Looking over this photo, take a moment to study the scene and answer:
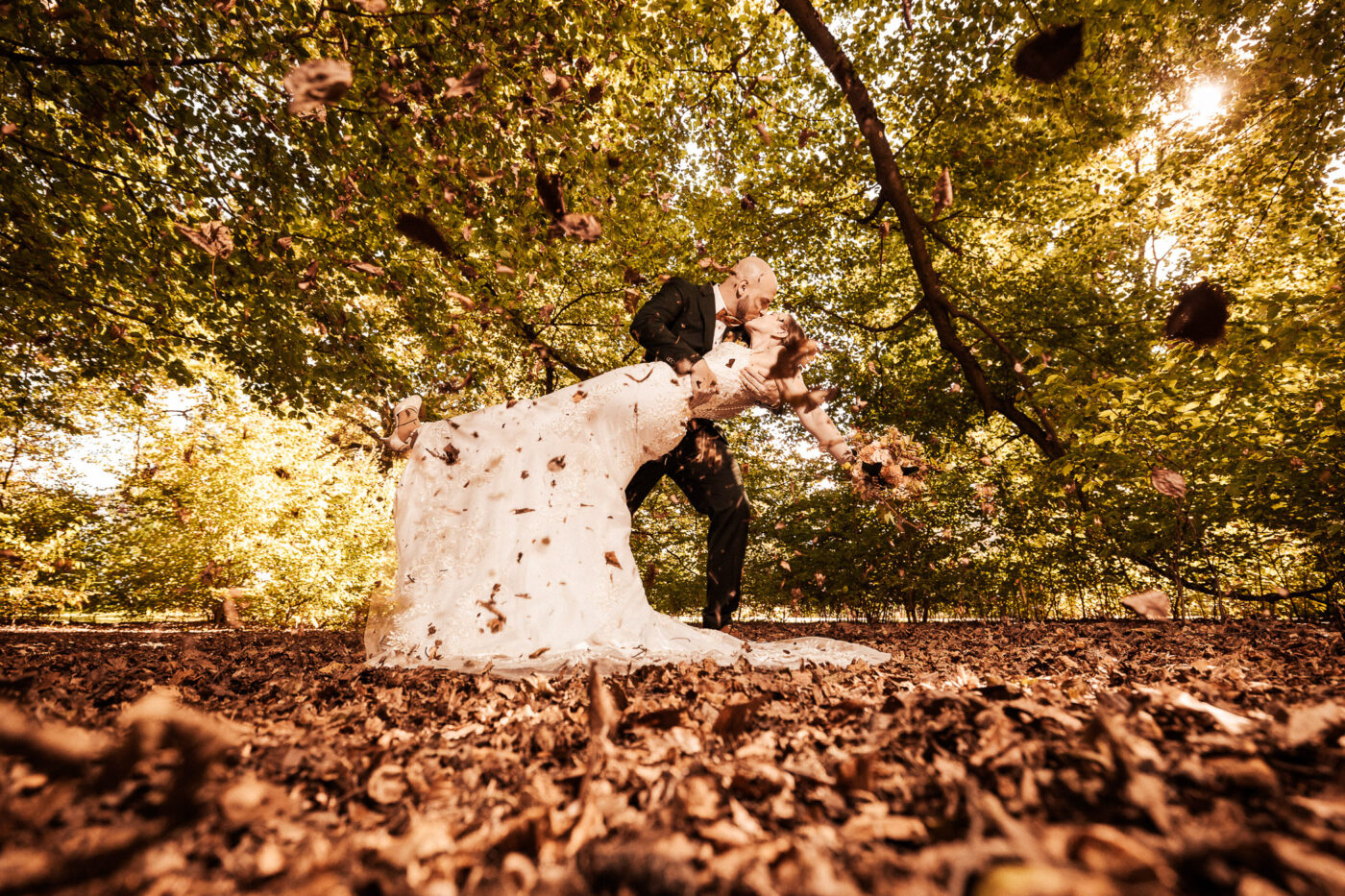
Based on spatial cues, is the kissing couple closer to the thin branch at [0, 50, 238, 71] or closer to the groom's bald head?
the groom's bald head

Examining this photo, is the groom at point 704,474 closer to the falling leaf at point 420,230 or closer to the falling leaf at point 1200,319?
the falling leaf at point 420,230

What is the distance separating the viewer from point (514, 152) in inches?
231

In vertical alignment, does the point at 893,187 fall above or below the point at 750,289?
above

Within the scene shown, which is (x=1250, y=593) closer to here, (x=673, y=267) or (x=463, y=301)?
(x=673, y=267)

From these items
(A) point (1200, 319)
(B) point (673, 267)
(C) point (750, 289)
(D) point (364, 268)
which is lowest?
(A) point (1200, 319)

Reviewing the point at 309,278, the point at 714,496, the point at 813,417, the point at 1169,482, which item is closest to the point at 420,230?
the point at 714,496

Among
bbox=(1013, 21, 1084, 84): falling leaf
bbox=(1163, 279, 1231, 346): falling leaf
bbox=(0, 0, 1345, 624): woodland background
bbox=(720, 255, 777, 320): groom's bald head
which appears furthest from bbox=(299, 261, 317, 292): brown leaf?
bbox=(1163, 279, 1231, 346): falling leaf

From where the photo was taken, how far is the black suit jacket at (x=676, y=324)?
431 centimetres

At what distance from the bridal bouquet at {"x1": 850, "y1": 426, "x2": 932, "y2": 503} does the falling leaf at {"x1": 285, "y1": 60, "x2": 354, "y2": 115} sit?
4.10 m

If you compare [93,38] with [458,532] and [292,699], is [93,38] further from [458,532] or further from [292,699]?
[292,699]

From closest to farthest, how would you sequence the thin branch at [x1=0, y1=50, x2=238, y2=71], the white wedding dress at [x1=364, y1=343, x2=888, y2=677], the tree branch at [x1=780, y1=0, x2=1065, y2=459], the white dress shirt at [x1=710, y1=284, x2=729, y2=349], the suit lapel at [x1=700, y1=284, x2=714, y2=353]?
the white wedding dress at [x1=364, y1=343, x2=888, y2=677], the thin branch at [x1=0, y1=50, x2=238, y2=71], the tree branch at [x1=780, y1=0, x2=1065, y2=459], the suit lapel at [x1=700, y1=284, x2=714, y2=353], the white dress shirt at [x1=710, y1=284, x2=729, y2=349]

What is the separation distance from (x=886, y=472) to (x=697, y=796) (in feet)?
11.5

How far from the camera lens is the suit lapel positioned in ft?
16.5

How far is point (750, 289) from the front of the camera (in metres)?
5.11
